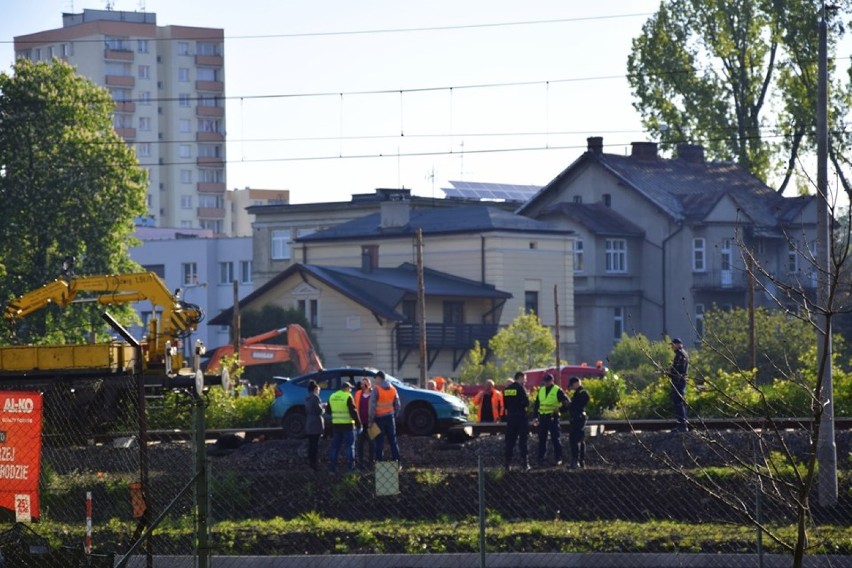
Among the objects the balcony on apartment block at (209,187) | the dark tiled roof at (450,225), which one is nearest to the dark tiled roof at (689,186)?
the dark tiled roof at (450,225)

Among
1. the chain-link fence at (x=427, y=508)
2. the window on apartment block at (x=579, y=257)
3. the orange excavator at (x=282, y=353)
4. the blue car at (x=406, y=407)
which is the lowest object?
the chain-link fence at (x=427, y=508)

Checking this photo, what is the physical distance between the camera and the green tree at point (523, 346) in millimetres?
56312

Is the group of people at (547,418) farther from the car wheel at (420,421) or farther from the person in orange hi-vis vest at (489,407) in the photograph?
the person in orange hi-vis vest at (489,407)

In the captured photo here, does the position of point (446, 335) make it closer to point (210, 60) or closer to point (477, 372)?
point (477, 372)

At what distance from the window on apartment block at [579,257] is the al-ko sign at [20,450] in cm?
6353

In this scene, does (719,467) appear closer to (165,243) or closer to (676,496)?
(676,496)

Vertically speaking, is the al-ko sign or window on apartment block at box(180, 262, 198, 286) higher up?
window on apartment block at box(180, 262, 198, 286)

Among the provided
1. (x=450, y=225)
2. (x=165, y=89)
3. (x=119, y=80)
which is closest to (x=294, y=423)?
(x=450, y=225)

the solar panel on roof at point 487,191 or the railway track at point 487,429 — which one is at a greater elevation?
the solar panel on roof at point 487,191

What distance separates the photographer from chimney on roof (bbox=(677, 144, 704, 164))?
262ft

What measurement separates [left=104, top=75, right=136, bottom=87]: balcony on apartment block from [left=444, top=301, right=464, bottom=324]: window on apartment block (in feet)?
269

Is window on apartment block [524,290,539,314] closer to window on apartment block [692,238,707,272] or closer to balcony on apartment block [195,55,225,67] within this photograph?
window on apartment block [692,238,707,272]

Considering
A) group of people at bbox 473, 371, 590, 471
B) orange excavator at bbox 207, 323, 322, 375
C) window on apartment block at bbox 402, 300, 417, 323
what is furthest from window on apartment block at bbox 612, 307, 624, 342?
group of people at bbox 473, 371, 590, 471

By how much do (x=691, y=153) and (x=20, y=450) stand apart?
70518mm
